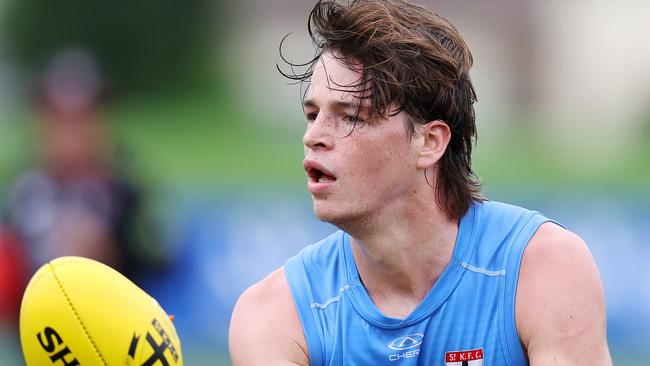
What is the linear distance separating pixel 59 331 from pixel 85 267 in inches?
10.1

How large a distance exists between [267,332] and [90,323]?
2.78 feet

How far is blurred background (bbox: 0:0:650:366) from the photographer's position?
11.1 meters

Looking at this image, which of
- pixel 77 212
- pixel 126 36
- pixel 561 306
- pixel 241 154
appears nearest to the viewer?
pixel 561 306

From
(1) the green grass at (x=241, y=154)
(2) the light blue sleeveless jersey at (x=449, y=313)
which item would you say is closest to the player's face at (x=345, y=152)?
(2) the light blue sleeveless jersey at (x=449, y=313)

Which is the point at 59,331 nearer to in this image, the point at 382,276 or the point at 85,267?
the point at 85,267

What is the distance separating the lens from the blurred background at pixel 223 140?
36.3 feet

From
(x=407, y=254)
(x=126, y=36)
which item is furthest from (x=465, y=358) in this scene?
(x=126, y=36)

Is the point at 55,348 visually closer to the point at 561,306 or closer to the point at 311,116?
the point at 311,116

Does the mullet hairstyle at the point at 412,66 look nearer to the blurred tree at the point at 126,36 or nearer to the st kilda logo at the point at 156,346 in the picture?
the st kilda logo at the point at 156,346

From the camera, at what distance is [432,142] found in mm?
5051

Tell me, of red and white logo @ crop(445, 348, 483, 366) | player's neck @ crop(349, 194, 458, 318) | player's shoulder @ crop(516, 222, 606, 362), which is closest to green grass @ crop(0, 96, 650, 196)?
player's neck @ crop(349, 194, 458, 318)

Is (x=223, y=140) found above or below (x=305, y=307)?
above

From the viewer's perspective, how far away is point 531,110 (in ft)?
77.2

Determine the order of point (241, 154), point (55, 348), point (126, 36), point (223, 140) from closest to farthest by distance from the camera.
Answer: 1. point (55, 348)
2. point (241, 154)
3. point (223, 140)
4. point (126, 36)
